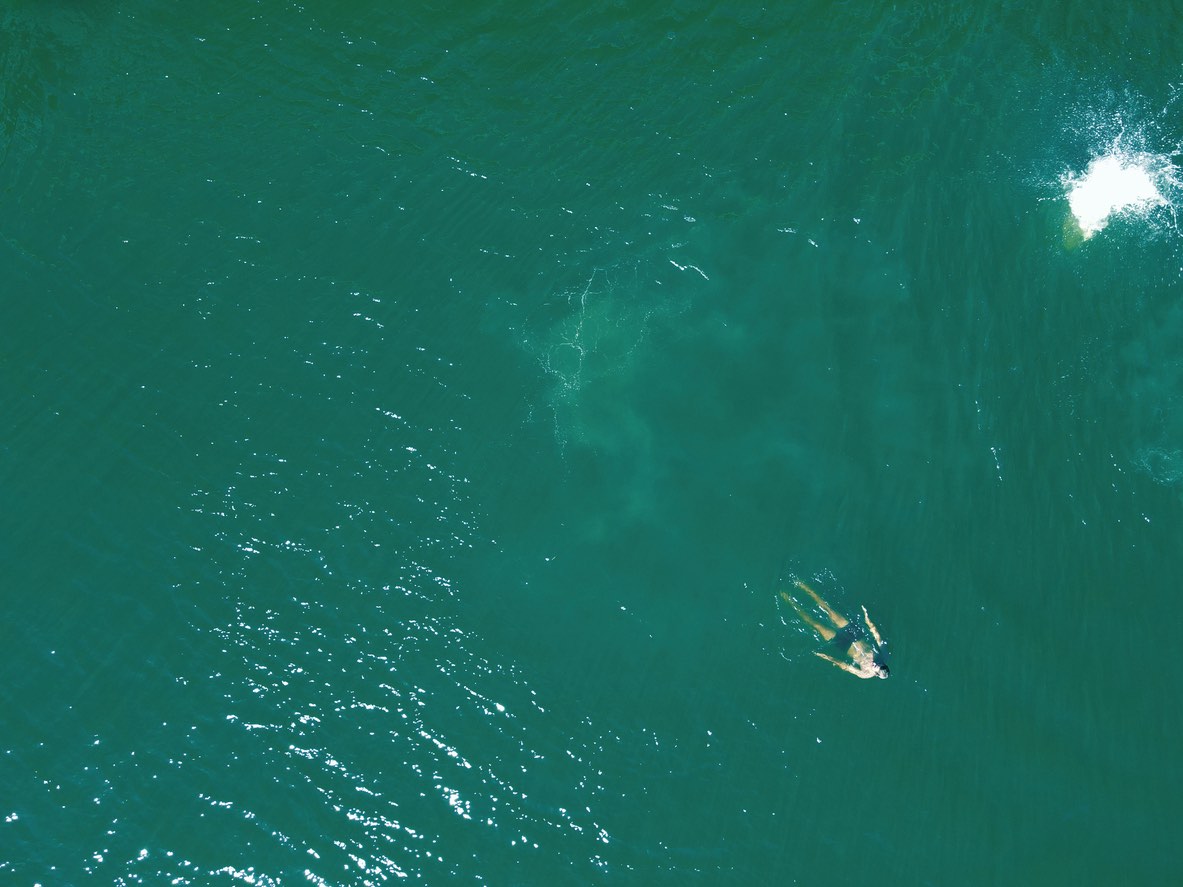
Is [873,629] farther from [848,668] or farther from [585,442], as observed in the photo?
[585,442]

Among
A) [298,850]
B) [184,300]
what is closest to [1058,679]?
[298,850]

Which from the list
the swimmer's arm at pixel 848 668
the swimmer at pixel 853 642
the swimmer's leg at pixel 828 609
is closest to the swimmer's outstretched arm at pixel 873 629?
the swimmer at pixel 853 642

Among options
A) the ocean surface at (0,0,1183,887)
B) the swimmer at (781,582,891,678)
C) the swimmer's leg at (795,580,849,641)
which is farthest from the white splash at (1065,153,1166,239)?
the swimmer at (781,582,891,678)

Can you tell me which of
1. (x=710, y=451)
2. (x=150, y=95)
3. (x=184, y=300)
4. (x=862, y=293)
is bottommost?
(x=710, y=451)

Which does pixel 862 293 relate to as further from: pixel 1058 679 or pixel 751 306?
pixel 1058 679

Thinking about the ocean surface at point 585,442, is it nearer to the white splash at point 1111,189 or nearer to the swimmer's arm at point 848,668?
the white splash at point 1111,189

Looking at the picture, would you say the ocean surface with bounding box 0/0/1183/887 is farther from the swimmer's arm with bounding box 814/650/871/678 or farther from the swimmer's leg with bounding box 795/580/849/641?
the swimmer's arm with bounding box 814/650/871/678
